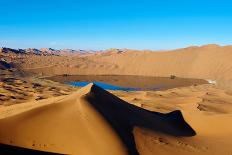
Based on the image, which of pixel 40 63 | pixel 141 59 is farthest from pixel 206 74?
pixel 40 63

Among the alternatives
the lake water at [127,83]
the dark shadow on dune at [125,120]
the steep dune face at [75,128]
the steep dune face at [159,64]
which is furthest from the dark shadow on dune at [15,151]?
the steep dune face at [159,64]

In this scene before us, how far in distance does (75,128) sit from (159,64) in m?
82.2

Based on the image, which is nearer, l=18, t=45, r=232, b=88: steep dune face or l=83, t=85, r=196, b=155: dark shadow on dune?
l=83, t=85, r=196, b=155: dark shadow on dune

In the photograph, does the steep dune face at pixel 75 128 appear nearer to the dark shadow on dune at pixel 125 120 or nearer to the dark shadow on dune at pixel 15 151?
the dark shadow on dune at pixel 125 120

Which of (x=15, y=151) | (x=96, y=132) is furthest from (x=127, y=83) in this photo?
(x=15, y=151)

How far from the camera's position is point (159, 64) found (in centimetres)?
9381

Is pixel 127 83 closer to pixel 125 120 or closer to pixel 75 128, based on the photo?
pixel 125 120

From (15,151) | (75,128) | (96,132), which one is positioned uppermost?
(75,128)

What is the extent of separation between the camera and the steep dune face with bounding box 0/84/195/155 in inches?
478

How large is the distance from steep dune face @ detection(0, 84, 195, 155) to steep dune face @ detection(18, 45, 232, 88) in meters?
64.4

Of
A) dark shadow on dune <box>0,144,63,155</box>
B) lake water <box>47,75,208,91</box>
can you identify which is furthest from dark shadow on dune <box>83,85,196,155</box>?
lake water <box>47,75,208,91</box>

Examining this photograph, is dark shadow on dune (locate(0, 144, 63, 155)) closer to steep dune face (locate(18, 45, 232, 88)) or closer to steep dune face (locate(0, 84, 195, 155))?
steep dune face (locate(0, 84, 195, 155))

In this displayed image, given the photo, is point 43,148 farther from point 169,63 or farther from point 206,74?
point 169,63

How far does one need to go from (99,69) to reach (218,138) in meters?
73.2
